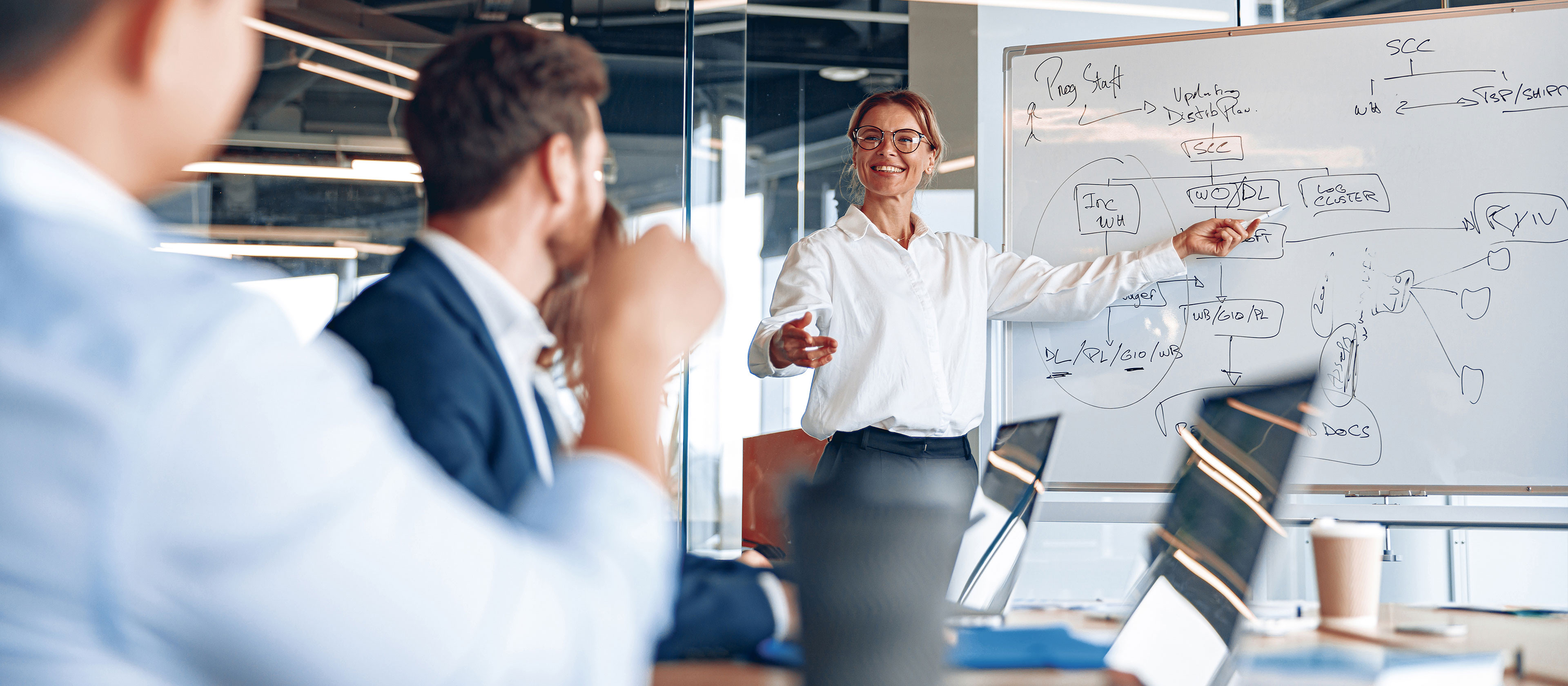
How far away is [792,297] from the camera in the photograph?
8.52 ft

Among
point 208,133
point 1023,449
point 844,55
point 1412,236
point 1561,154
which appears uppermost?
point 844,55

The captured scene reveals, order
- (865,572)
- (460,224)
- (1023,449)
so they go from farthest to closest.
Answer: (1023,449) < (460,224) < (865,572)

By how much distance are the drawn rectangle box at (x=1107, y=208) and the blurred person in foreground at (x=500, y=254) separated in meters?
2.14

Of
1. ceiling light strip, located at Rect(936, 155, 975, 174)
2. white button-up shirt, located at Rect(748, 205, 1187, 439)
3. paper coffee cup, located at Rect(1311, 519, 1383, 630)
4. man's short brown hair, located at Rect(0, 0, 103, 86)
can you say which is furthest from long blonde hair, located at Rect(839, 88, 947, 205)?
man's short brown hair, located at Rect(0, 0, 103, 86)

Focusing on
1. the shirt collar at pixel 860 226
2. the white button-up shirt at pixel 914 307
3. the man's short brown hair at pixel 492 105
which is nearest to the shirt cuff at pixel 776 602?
the man's short brown hair at pixel 492 105

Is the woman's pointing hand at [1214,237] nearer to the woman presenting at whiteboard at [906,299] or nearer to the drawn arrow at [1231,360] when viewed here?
the woman presenting at whiteboard at [906,299]

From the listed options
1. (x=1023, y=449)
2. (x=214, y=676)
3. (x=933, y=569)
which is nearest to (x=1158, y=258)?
(x=1023, y=449)

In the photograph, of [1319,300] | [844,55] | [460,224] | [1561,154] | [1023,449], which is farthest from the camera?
[844,55]

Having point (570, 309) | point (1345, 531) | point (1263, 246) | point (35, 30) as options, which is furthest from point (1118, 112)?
point (35, 30)

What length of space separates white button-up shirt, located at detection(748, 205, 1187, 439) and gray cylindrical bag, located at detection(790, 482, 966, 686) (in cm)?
202

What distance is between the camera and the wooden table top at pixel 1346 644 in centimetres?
82

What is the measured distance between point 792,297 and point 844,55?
7.74 feet

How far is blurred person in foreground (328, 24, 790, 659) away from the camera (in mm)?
845

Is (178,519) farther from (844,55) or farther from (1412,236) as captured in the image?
(844,55)
